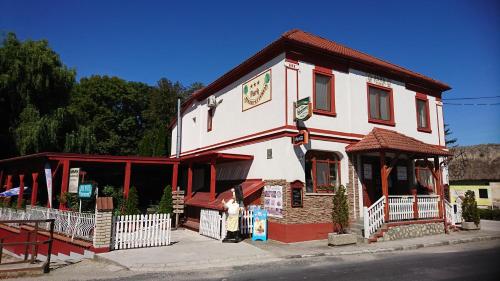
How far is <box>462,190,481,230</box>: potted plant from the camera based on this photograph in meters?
16.5

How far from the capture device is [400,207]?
14219mm

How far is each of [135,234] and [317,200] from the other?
22.0ft

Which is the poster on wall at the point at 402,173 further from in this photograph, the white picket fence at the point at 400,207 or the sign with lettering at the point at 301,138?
the sign with lettering at the point at 301,138

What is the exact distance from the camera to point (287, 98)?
13.7m

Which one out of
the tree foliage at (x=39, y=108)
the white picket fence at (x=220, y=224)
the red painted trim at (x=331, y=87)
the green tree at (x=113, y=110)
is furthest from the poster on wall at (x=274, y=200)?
the green tree at (x=113, y=110)

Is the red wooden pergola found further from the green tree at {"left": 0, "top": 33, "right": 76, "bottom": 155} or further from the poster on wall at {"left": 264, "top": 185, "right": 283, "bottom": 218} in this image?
the poster on wall at {"left": 264, "top": 185, "right": 283, "bottom": 218}

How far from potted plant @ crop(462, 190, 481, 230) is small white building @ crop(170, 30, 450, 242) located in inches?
61.6

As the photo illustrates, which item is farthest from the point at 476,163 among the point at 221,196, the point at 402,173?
the point at 221,196

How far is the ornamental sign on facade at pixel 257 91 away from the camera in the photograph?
14.9 metres

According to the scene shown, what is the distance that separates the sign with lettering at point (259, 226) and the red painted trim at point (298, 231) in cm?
37

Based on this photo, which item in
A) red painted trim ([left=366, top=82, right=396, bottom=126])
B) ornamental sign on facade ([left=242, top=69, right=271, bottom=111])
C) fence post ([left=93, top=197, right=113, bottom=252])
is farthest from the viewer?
red painted trim ([left=366, top=82, right=396, bottom=126])

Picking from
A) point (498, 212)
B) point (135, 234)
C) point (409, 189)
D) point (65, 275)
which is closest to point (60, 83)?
point (135, 234)

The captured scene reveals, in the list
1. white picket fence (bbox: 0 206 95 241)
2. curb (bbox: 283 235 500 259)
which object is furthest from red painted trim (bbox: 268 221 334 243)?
white picket fence (bbox: 0 206 95 241)

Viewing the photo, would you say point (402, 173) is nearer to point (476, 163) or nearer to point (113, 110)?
point (476, 163)
